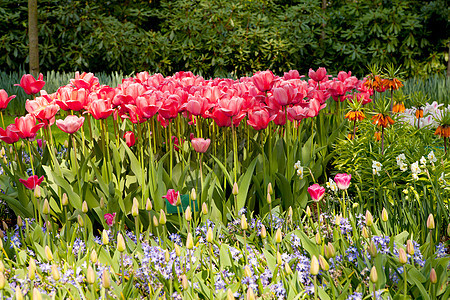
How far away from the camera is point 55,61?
9875 millimetres

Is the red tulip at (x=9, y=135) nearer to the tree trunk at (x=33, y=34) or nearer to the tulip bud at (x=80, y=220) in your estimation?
the tulip bud at (x=80, y=220)

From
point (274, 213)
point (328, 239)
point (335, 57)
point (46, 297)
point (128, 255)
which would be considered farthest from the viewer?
point (335, 57)

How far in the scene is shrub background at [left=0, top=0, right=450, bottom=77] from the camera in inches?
368

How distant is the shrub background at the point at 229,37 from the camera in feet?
30.7

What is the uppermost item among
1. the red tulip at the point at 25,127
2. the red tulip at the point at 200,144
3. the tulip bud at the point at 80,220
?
the red tulip at the point at 25,127

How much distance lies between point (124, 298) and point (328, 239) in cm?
106

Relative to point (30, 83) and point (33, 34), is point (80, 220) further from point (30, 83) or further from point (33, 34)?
point (33, 34)

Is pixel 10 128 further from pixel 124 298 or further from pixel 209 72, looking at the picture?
pixel 209 72

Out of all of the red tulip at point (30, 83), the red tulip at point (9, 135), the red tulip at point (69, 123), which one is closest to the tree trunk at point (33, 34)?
the red tulip at point (30, 83)

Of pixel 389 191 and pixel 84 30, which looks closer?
pixel 389 191

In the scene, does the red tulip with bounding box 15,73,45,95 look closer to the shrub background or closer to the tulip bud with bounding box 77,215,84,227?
the tulip bud with bounding box 77,215,84,227

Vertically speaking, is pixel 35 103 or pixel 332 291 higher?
pixel 35 103

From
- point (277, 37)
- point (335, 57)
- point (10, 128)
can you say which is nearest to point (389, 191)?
point (10, 128)

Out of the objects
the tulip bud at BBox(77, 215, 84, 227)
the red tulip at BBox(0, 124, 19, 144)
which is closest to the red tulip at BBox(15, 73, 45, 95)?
the red tulip at BBox(0, 124, 19, 144)
